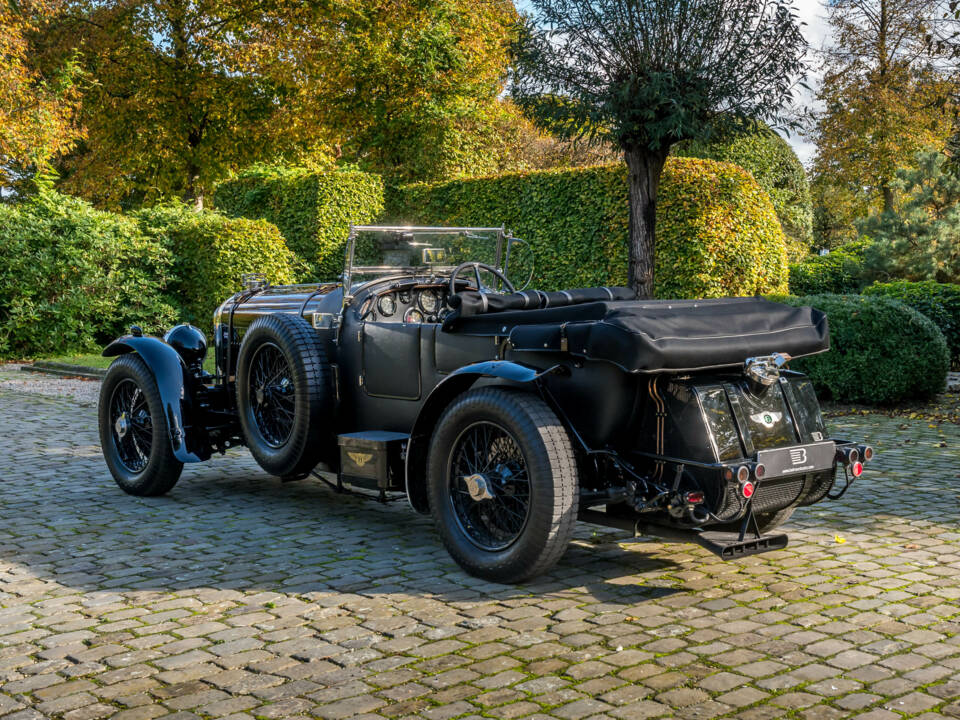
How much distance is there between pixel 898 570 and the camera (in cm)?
518

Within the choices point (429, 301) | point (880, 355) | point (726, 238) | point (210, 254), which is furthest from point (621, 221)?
point (429, 301)

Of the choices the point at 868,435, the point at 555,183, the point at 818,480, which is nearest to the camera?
the point at 818,480

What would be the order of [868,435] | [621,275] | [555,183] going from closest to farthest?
[868,435]
[621,275]
[555,183]

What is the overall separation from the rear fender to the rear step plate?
1059 millimetres

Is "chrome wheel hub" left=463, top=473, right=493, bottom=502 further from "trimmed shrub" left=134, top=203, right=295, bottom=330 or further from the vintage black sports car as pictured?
"trimmed shrub" left=134, top=203, right=295, bottom=330

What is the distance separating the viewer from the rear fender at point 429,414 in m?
5.02

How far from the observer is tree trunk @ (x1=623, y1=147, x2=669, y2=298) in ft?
42.8

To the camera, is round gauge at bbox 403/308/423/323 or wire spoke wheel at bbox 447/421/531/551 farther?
round gauge at bbox 403/308/423/323

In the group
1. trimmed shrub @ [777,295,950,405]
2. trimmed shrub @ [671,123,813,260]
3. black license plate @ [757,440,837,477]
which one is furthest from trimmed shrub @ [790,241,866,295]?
black license plate @ [757,440,837,477]

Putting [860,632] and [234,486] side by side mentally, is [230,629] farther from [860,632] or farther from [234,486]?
[234,486]

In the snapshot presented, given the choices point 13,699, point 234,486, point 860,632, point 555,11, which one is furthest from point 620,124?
point 13,699

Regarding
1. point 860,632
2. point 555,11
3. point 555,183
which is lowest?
point 860,632

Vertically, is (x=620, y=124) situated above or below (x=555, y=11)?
below

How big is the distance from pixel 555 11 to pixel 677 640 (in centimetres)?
1027
